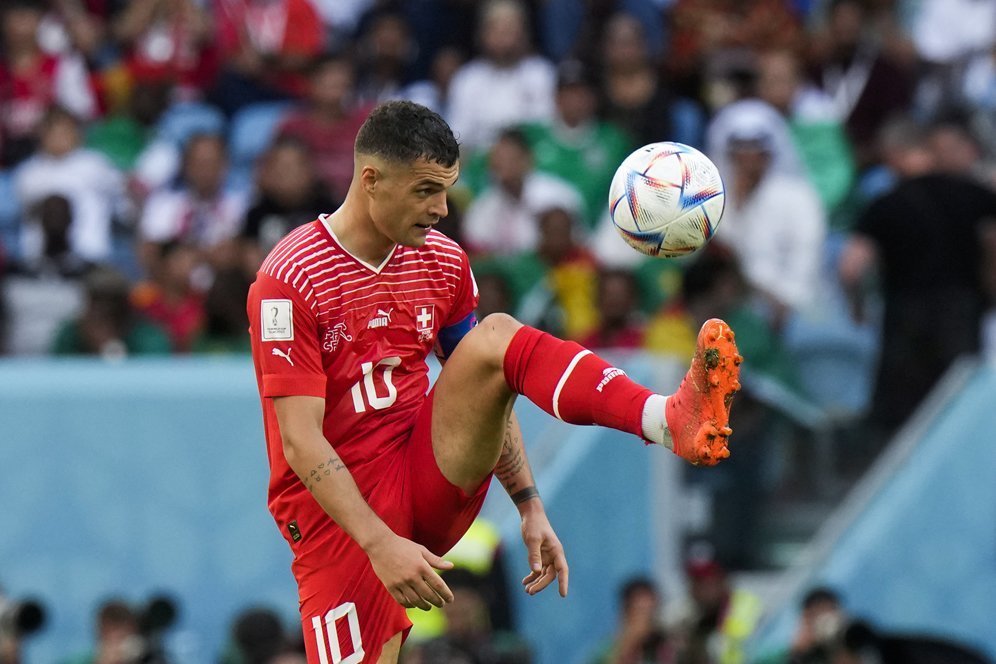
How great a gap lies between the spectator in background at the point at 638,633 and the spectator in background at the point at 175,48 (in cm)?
654

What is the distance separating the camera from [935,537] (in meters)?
10.5

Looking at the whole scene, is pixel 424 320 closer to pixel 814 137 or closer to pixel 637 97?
pixel 637 97

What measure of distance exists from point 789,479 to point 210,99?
21.1 feet

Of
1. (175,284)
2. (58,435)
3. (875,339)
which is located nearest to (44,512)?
(58,435)

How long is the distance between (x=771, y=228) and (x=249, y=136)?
438cm

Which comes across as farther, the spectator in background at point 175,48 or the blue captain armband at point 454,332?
the spectator in background at point 175,48

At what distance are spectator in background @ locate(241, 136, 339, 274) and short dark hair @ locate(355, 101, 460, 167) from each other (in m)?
6.37

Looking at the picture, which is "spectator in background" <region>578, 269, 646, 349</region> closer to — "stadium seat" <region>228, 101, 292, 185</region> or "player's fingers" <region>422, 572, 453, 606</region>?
"stadium seat" <region>228, 101, 292, 185</region>

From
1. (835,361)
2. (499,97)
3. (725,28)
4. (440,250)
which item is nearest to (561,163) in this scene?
(499,97)

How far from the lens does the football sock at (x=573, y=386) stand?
5.76 meters

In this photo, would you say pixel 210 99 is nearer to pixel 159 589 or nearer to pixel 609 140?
pixel 609 140

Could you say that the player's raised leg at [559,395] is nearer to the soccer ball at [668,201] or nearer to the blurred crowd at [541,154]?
the soccer ball at [668,201]

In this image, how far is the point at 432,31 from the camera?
14.9 m

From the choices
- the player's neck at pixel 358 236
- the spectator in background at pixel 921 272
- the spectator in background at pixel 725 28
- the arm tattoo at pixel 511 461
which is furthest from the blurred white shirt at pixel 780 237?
the player's neck at pixel 358 236
